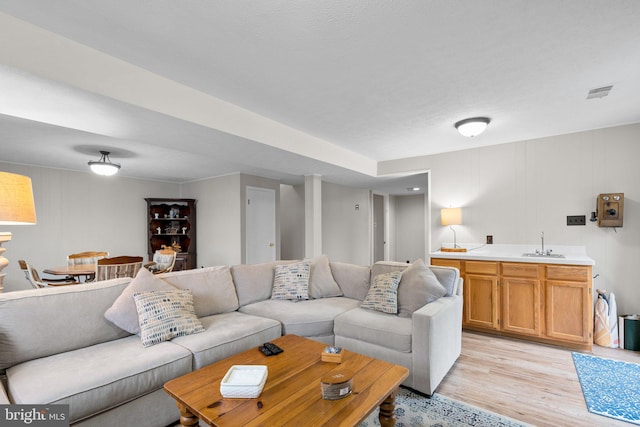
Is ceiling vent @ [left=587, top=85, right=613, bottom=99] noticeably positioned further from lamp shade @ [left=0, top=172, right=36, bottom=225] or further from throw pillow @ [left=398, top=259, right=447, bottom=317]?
lamp shade @ [left=0, top=172, right=36, bottom=225]

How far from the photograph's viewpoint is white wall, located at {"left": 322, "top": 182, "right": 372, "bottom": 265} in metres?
6.80

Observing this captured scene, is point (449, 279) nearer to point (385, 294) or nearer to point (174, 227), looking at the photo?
point (385, 294)

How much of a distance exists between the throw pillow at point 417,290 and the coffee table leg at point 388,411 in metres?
1.09

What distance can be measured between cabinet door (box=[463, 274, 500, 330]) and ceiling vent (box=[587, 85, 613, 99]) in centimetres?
199

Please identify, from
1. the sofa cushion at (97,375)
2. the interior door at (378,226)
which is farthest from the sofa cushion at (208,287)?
the interior door at (378,226)

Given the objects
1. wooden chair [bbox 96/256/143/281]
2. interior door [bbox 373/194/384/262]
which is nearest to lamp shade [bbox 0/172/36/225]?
wooden chair [bbox 96/256/143/281]

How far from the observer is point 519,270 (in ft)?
10.9

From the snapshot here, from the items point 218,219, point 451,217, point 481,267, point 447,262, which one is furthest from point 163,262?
point 481,267

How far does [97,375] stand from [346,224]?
568 cm

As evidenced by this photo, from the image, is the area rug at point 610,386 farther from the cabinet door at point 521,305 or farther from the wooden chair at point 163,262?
the wooden chair at point 163,262

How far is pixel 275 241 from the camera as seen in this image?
6426mm

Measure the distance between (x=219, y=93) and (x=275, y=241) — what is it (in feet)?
13.7

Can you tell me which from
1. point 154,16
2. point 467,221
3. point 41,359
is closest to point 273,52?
point 154,16

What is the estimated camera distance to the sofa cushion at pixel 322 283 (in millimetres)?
3308
